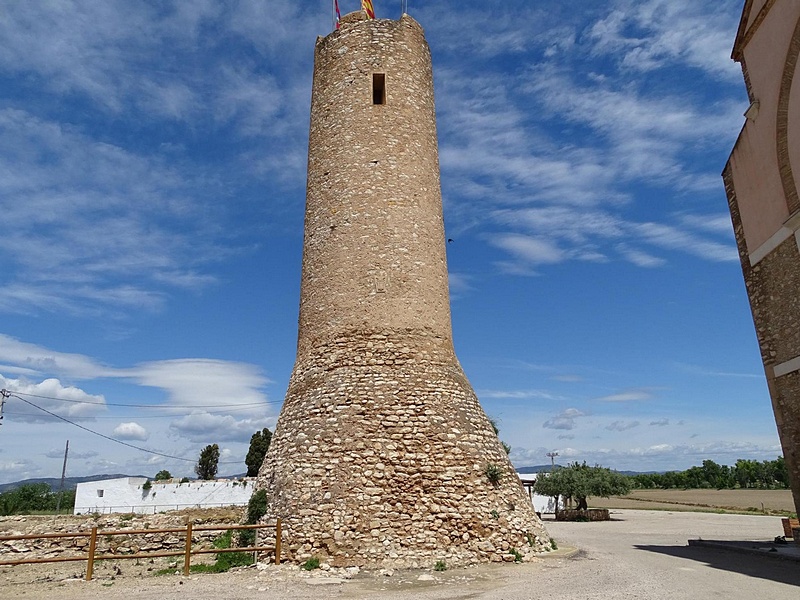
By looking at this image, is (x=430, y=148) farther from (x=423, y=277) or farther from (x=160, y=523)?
(x=160, y=523)

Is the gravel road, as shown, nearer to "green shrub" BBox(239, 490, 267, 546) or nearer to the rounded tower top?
"green shrub" BBox(239, 490, 267, 546)

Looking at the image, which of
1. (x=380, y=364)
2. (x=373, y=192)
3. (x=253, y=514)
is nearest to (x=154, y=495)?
(x=253, y=514)

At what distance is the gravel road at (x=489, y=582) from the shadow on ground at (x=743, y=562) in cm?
2

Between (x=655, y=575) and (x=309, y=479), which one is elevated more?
(x=309, y=479)

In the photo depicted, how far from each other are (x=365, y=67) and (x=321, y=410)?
333 inches

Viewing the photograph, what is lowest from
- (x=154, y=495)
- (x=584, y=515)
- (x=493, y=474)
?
(x=584, y=515)

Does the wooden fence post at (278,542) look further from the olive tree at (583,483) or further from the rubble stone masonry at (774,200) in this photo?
the olive tree at (583,483)

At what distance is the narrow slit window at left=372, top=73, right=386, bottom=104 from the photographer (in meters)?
13.6

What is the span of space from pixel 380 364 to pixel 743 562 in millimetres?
7800

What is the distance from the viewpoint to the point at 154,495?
957 inches

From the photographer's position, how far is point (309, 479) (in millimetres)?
10406

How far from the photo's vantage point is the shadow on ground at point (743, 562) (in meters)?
8.69

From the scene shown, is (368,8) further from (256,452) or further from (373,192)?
(256,452)

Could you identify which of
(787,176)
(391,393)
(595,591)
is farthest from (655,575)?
(787,176)
